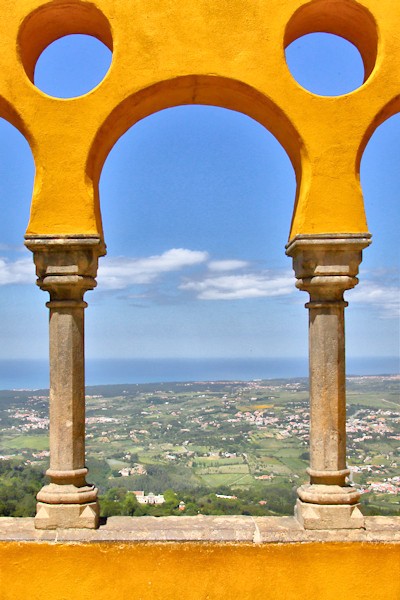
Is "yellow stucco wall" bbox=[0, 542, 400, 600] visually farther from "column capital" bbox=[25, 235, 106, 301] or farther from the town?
"column capital" bbox=[25, 235, 106, 301]

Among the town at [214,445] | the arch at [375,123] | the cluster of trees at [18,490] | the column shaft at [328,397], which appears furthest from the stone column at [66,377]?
the arch at [375,123]

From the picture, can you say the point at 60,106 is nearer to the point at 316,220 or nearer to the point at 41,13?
the point at 41,13

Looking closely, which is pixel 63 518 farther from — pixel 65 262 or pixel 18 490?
pixel 18 490

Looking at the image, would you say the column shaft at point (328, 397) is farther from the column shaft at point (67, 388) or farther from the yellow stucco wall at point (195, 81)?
the column shaft at point (67, 388)

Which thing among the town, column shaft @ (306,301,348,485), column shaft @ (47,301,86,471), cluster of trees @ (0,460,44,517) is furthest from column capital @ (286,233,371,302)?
cluster of trees @ (0,460,44,517)

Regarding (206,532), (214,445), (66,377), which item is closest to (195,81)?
(66,377)

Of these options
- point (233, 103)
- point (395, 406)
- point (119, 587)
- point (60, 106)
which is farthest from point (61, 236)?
point (395, 406)

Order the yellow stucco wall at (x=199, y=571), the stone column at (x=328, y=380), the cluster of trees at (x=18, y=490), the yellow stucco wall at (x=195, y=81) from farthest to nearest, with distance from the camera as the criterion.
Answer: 1. the cluster of trees at (x=18, y=490)
2. the yellow stucco wall at (x=195, y=81)
3. the stone column at (x=328, y=380)
4. the yellow stucco wall at (x=199, y=571)
